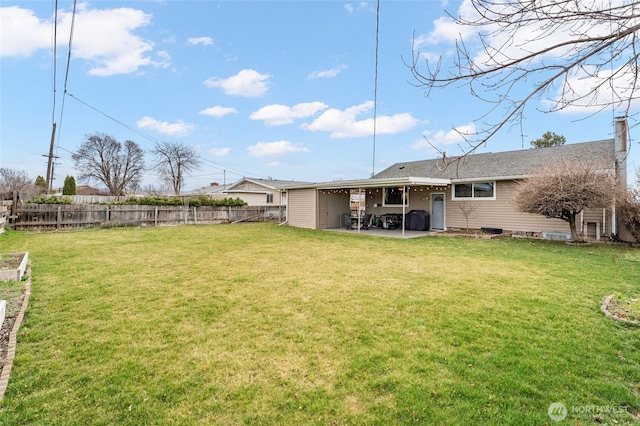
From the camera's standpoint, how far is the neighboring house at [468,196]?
34.6 ft

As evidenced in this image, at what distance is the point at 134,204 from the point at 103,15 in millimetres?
9308

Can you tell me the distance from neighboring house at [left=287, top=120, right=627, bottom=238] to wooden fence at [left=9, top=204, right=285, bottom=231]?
12.4 feet

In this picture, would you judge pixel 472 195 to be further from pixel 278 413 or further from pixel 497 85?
pixel 278 413

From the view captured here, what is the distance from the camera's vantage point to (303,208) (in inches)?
618

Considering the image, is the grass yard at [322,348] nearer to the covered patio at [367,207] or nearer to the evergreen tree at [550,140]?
the covered patio at [367,207]

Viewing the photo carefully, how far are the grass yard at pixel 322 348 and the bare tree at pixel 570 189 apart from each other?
3062 millimetres

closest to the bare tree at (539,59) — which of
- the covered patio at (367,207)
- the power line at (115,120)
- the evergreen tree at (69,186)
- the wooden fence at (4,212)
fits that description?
the covered patio at (367,207)

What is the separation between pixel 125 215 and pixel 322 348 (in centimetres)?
1510

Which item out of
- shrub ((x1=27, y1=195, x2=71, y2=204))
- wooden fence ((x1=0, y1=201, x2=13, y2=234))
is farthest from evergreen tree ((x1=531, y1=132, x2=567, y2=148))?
wooden fence ((x1=0, y1=201, x2=13, y2=234))

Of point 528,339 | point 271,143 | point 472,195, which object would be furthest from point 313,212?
point 271,143

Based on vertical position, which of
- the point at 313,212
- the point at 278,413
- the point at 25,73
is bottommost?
the point at 278,413

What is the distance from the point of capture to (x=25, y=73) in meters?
10.6

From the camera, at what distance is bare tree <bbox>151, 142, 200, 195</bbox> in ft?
110

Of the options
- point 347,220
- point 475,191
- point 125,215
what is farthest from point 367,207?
point 125,215
